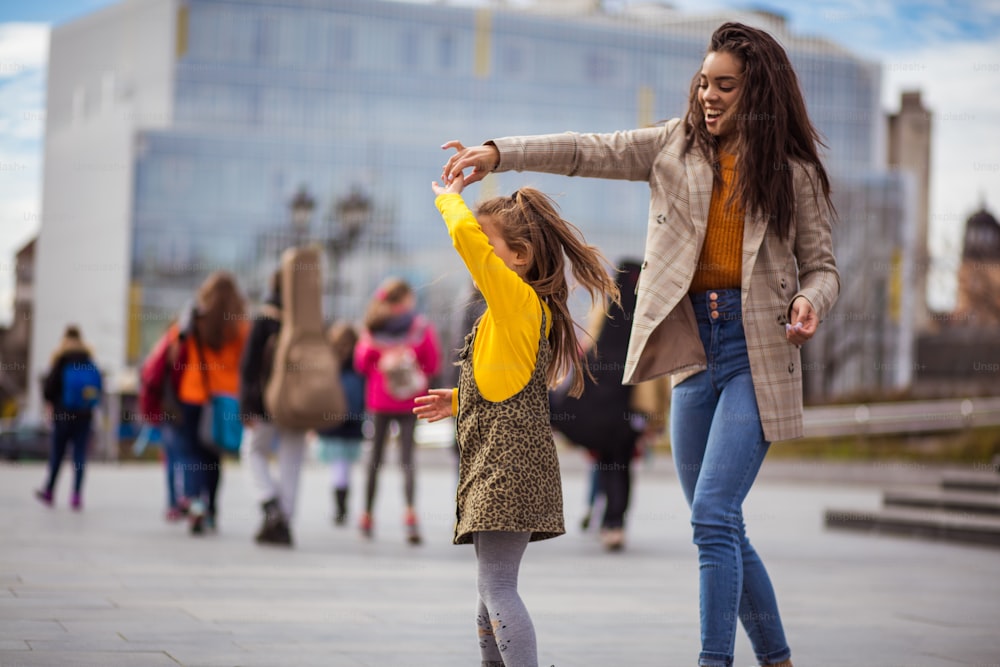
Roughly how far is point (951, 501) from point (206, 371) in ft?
21.6

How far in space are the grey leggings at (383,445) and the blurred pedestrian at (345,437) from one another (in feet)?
3.34

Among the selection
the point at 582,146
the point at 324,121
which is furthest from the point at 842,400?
the point at 324,121

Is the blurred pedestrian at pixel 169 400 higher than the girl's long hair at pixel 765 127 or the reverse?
the reverse

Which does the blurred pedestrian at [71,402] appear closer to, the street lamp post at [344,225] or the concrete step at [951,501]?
the concrete step at [951,501]

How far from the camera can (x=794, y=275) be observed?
13.7ft

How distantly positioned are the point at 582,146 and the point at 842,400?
3092 centimetres

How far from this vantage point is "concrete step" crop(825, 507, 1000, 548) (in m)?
10.7

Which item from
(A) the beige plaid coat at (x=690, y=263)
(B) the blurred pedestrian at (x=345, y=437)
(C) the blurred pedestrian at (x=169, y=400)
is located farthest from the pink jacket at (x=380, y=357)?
(A) the beige plaid coat at (x=690, y=263)

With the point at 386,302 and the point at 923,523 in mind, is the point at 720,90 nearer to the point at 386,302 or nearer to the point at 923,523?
the point at 386,302

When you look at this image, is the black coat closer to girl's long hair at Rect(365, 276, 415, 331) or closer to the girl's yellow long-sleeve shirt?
A: girl's long hair at Rect(365, 276, 415, 331)

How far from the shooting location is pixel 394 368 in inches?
406

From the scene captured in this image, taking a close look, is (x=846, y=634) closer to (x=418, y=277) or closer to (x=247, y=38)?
(x=418, y=277)

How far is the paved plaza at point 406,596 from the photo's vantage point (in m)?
5.00

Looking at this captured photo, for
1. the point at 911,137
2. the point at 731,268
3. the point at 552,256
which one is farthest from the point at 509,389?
the point at 911,137
